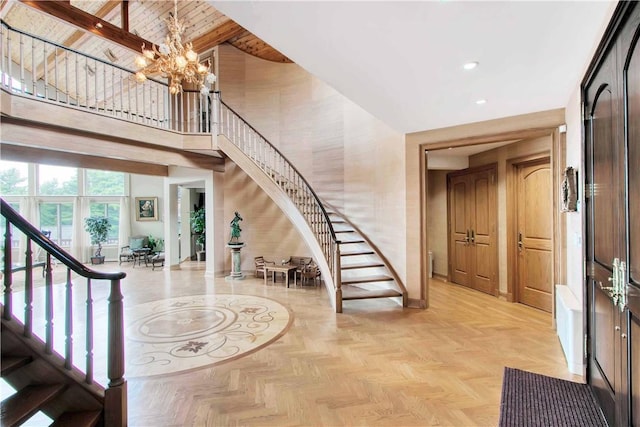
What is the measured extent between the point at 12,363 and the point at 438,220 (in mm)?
6671

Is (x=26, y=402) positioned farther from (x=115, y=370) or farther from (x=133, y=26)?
(x=133, y=26)

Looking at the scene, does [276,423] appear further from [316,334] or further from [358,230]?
[358,230]

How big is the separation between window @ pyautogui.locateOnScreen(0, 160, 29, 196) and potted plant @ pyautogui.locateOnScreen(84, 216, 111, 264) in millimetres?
1852

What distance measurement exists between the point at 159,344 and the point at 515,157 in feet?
18.5

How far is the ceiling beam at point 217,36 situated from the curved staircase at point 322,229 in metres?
1.78

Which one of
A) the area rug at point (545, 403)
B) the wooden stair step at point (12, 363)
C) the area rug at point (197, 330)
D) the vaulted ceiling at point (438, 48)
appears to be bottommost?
the area rug at point (545, 403)

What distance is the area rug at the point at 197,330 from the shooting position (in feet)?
10.1

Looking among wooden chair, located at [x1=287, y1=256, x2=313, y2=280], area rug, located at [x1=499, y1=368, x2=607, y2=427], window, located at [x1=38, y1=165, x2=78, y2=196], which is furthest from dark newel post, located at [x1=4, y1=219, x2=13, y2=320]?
window, located at [x1=38, y1=165, x2=78, y2=196]

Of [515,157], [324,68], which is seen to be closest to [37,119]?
[324,68]

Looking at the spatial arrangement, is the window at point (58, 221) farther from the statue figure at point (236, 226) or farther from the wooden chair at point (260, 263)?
the wooden chair at point (260, 263)

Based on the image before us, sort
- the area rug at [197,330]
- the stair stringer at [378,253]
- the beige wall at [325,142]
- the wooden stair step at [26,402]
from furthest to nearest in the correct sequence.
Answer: the beige wall at [325,142] < the stair stringer at [378,253] < the area rug at [197,330] < the wooden stair step at [26,402]

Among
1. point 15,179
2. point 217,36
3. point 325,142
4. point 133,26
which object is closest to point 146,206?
point 15,179

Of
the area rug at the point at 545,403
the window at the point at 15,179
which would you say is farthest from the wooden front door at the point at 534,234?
the window at the point at 15,179

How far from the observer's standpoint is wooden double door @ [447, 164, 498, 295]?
540 centimetres
